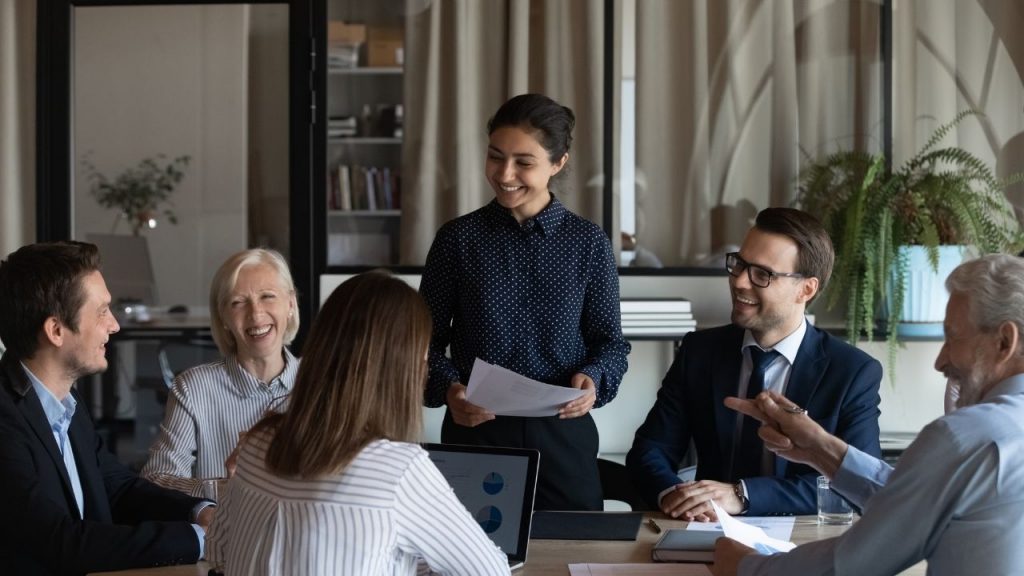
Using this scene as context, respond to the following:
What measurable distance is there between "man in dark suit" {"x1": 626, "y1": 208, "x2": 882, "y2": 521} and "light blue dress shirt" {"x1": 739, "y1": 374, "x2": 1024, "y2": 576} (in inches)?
34.1

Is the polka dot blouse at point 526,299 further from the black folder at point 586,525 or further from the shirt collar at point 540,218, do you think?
the black folder at point 586,525

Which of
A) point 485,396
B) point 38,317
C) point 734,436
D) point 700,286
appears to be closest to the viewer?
point 38,317

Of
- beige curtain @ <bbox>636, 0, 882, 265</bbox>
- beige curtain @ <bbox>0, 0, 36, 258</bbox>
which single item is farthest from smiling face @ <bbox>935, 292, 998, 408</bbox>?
beige curtain @ <bbox>0, 0, 36, 258</bbox>

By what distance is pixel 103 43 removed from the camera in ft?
17.0

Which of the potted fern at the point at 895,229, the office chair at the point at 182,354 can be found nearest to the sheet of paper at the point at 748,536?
the potted fern at the point at 895,229

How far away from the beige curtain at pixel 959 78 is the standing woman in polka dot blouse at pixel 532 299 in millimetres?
2467

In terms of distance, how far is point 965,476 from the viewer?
1.75 metres

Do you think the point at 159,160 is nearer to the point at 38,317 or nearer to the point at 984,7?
the point at 38,317

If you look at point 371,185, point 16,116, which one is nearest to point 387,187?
point 371,185

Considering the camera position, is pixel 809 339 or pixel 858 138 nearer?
pixel 809 339

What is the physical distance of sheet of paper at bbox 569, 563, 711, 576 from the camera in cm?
218

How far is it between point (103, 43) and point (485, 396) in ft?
10.8

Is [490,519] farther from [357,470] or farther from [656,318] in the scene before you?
[656,318]

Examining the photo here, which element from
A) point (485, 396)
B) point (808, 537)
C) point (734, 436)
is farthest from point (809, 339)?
point (485, 396)
